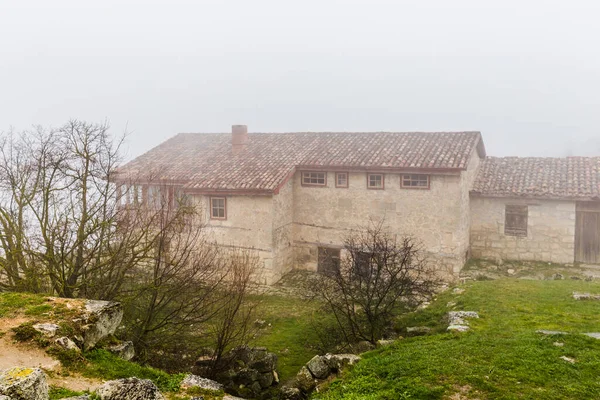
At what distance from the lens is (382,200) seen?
67.7 ft

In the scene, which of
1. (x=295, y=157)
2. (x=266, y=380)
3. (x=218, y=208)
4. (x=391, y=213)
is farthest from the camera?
(x=295, y=157)

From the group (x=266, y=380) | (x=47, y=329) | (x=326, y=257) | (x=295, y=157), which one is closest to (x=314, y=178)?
(x=295, y=157)

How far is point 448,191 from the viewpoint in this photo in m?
19.4

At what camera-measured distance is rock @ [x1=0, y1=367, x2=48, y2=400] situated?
17.0 ft

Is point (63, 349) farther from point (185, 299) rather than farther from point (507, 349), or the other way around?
point (507, 349)

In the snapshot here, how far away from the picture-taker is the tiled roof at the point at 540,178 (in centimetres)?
1984

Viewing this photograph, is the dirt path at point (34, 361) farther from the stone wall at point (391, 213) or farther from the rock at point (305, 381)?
the stone wall at point (391, 213)

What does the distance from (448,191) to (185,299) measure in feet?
39.2

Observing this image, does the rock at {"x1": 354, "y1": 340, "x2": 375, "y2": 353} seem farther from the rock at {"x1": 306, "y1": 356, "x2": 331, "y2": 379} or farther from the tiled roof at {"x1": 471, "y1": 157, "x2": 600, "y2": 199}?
the tiled roof at {"x1": 471, "y1": 157, "x2": 600, "y2": 199}

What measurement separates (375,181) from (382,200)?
90cm

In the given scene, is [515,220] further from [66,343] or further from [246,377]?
[66,343]

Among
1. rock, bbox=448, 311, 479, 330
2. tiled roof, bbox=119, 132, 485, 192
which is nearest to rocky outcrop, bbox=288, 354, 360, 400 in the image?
rock, bbox=448, 311, 479, 330

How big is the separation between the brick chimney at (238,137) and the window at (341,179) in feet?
20.4

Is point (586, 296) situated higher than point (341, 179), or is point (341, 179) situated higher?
point (341, 179)
